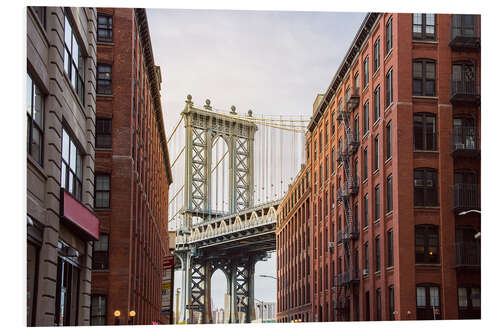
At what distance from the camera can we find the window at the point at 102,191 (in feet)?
163

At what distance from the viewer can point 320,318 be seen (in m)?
76.7

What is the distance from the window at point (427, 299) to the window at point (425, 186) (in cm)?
487

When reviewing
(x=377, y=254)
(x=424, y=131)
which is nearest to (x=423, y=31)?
(x=424, y=131)

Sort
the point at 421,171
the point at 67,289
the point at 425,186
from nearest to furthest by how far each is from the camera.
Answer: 1. the point at 67,289
2. the point at 425,186
3. the point at 421,171

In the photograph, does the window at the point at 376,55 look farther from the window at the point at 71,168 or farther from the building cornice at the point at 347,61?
the window at the point at 71,168

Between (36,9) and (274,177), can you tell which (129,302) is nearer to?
(36,9)

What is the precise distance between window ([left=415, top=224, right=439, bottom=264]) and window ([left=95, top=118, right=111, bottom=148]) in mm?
19017

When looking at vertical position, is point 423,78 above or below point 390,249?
above

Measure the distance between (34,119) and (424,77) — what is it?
31.4m

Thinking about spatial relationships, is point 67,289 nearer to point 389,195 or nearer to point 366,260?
point 389,195

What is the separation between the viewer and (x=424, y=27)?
49969 millimetres

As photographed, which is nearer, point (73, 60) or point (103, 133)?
point (73, 60)

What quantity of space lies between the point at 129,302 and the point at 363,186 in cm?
1907

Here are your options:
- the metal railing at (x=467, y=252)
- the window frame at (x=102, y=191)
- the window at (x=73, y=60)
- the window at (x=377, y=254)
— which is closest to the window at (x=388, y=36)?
the window at (x=377, y=254)
